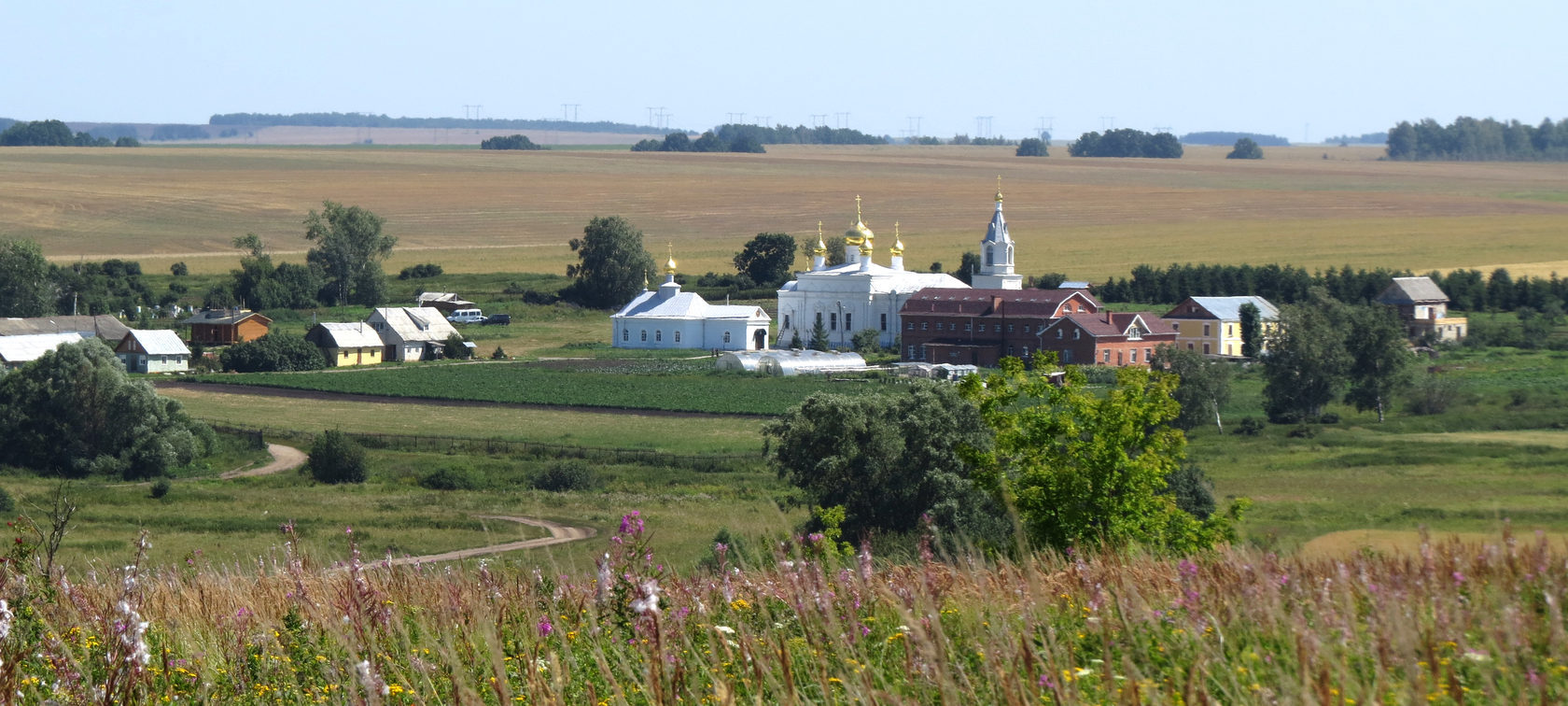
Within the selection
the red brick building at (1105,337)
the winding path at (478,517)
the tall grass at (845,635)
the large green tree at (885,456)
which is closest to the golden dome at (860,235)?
the red brick building at (1105,337)

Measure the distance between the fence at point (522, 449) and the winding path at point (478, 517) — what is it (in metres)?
1.58

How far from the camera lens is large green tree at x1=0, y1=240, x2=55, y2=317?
2950 inches

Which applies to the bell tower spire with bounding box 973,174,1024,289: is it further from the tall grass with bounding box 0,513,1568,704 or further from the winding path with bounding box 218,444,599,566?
the tall grass with bounding box 0,513,1568,704

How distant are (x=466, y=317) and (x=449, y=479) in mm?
44865

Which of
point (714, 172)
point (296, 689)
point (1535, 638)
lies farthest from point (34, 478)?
point (714, 172)

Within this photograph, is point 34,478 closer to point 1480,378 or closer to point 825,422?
point 825,422

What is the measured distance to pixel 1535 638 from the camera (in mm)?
5348

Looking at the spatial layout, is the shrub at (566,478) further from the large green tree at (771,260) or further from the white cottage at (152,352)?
the large green tree at (771,260)

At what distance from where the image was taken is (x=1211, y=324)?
64.2 meters

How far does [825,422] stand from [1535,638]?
2402 centimetres

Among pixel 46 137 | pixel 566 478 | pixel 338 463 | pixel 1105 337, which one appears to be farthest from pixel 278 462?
pixel 46 137

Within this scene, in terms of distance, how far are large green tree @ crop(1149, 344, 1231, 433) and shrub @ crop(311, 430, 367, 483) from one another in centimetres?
1931

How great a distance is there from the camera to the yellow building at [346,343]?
212 ft

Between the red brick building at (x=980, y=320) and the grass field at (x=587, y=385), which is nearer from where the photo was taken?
the grass field at (x=587, y=385)
